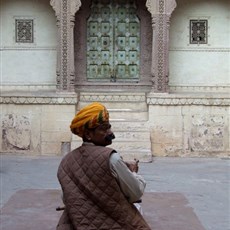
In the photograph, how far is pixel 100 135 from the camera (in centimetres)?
317

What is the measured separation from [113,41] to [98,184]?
1211cm

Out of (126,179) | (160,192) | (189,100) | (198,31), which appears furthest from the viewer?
(198,31)

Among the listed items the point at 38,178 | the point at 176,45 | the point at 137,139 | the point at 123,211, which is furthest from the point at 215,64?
the point at 123,211

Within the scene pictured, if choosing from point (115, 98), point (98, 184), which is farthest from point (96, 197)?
point (115, 98)

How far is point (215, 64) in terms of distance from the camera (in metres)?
14.9

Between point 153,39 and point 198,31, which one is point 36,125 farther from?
point 198,31

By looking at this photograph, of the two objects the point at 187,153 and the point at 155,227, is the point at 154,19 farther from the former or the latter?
the point at 155,227

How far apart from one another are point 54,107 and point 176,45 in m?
3.92

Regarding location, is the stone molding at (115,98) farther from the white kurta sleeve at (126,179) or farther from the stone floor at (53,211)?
the white kurta sleeve at (126,179)

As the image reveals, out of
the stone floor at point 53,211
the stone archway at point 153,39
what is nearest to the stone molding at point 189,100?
the stone archway at point 153,39

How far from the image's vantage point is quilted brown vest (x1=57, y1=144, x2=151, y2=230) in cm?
306

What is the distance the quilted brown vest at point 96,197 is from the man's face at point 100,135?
5 centimetres

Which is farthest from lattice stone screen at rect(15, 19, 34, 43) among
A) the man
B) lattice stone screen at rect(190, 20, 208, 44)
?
the man

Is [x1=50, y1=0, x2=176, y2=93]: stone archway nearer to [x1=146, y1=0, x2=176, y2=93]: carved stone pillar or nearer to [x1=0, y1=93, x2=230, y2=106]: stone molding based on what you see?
[x1=146, y1=0, x2=176, y2=93]: carved stone pillar
